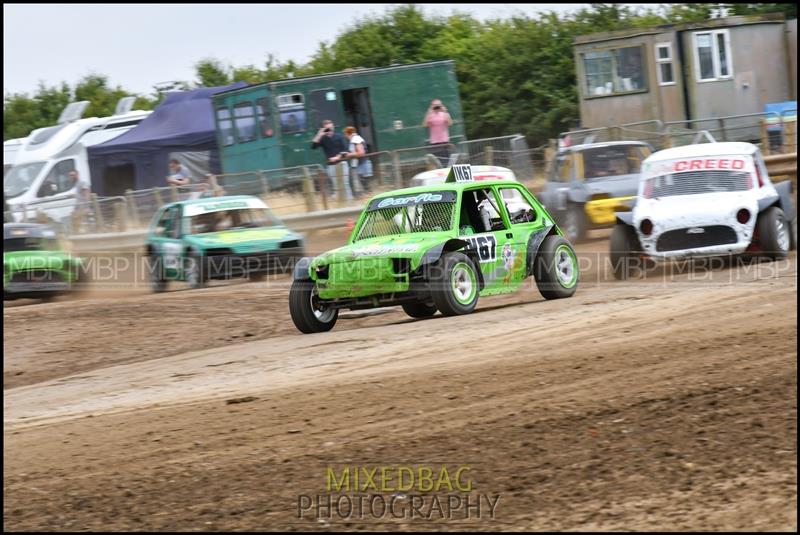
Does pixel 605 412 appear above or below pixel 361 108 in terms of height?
below

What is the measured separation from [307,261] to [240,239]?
212 inches

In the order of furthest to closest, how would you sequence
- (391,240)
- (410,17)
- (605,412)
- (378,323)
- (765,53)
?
(410,17) < (765,53) < (378,323) < (391,240) < (605,412)

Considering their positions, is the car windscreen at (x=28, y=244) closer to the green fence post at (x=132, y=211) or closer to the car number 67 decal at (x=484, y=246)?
the green fence post at (x=132, y=211)

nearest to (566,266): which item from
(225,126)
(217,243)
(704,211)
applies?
(704,211)

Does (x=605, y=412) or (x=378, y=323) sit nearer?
(x=605, y=412)

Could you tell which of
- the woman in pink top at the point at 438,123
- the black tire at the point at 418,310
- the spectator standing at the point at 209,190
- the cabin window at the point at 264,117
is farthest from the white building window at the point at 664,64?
the black tire at the point at 418,310

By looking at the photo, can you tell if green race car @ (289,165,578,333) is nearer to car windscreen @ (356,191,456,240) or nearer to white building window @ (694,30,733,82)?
car windscreen @ (356,191,456,240)

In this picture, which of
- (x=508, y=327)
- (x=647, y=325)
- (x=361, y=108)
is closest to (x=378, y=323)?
(x=508, y=327)

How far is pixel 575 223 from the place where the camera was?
19.2 meters

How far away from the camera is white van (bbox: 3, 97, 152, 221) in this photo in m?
27.4

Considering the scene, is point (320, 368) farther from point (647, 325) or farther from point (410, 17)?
point (410, 17)

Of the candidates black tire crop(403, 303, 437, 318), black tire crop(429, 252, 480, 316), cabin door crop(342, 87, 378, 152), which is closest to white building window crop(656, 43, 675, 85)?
cabin door crop(342, 87, 378, 152)

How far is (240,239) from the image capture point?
16.9 meters

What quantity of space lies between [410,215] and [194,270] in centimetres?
564
